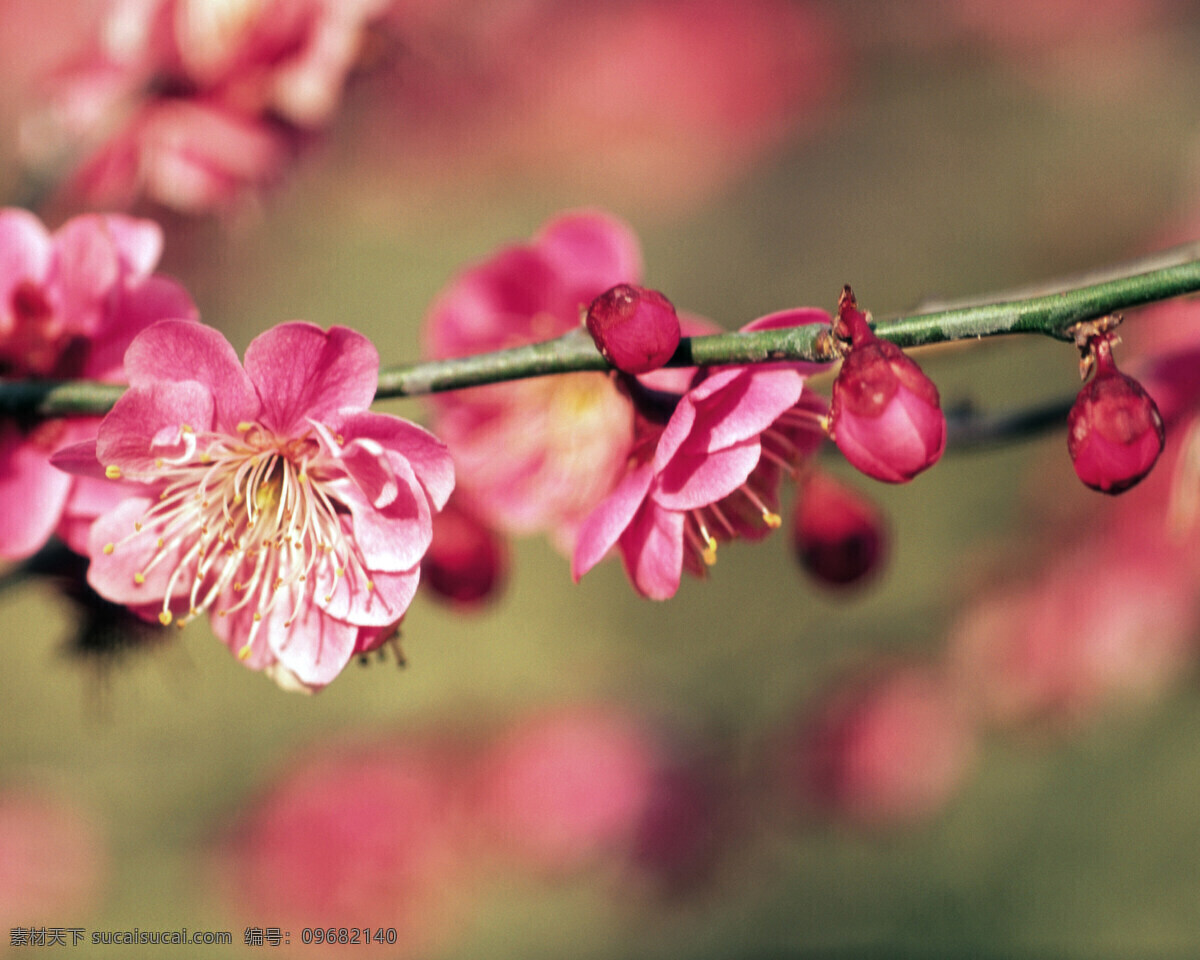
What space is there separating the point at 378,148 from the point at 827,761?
257cm

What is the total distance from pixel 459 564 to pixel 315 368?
22cm

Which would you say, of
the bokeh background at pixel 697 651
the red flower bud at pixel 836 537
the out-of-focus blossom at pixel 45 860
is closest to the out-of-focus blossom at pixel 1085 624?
the bokeh background at pixel 697 651

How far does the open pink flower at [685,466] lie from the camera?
1.58ft

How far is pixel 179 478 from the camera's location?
0.56 metres

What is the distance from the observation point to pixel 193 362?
50cm

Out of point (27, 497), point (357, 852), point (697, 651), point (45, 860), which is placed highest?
point (697, 651)

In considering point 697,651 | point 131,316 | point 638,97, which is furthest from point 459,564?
point 638,97

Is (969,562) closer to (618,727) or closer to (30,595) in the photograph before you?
(618,727)

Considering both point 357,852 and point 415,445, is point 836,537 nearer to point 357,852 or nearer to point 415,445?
point 415,445

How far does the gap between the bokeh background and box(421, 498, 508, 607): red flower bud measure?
0.17 meters

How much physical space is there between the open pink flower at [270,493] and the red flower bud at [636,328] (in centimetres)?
10

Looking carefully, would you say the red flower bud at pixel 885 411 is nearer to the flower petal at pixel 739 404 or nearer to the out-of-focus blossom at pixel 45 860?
the flower petal at pixel 739 404

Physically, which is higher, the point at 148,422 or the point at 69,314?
the point at 69,314

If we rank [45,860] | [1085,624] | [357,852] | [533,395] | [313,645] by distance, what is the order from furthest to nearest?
1. [45,860]
2. [357,852]
3. [1085,624]
4. [533,395]
5. [313,645]
